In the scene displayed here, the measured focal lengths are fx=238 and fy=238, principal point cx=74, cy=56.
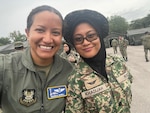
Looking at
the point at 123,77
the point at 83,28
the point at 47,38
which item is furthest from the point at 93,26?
the point at 123,77

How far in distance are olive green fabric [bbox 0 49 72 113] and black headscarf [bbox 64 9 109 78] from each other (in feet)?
1.14

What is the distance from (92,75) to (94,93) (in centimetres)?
16

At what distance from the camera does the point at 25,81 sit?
2041 millimetres

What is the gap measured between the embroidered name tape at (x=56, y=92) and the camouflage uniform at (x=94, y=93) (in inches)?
3.5

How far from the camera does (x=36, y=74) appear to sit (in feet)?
6.82

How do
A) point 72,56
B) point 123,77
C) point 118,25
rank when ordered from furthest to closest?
point 118,25 → point 72,56 → point 123,77

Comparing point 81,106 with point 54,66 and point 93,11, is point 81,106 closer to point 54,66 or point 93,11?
point 54,66

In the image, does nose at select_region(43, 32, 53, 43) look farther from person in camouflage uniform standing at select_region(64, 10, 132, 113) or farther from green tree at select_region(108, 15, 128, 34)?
green tree at select_region(108, 15, 128, 34)

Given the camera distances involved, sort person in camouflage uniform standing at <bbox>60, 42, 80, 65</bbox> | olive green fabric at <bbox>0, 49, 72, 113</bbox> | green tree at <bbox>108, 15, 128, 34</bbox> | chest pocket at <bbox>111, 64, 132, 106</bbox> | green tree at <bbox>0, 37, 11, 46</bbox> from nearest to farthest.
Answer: olive green fabric at <bbox>0, 49, 72, 113</bbox> → chest pocket at <bbox>111, 64, 132, 106</bbox> → person in camouflage uniform standing at <bbox>60, 42, 80, 65</bbox> → green tree at <bbox>0, 37, 11, 46</bbox> → green tree at <bbox>108, 15, 128, 34</bbox>

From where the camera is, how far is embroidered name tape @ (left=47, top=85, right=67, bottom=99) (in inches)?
81.6

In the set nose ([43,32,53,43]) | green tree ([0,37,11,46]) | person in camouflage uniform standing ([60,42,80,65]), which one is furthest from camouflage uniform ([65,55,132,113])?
green tree ([0,37,11,46])

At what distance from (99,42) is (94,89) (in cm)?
41

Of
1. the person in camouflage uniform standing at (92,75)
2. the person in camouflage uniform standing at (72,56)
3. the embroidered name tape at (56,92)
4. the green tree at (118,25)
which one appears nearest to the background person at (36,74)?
the embroidered name tape at (56,92)

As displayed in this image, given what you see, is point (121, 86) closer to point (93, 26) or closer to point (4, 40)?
point (93, 26)
